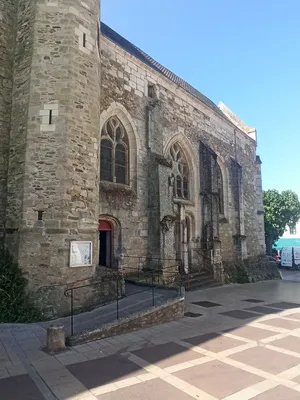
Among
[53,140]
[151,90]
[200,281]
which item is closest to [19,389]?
[53,140]

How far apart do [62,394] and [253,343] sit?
425 centimetres

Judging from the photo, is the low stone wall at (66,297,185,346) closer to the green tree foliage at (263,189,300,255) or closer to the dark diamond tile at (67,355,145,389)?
the dark diamond tile at (67,355,145,389)

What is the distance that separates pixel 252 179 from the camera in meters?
25.6

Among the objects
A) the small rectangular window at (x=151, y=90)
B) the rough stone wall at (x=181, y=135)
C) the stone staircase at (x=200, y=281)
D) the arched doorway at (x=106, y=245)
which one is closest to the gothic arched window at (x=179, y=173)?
the rough stone wall at (x=181, y=135)

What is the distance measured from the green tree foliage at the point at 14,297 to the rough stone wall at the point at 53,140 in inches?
12.7

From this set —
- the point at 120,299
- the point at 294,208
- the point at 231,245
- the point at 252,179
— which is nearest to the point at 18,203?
the point at 120,299

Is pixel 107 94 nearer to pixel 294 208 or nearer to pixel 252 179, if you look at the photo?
pixel 252 179

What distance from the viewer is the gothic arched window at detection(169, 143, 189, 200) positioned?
→ 16281 mm

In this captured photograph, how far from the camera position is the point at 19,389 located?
435 centimetres

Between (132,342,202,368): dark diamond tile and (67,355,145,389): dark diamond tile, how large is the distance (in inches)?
16.0

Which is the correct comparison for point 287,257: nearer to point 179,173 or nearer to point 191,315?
point 179,173

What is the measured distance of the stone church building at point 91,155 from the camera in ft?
28.4

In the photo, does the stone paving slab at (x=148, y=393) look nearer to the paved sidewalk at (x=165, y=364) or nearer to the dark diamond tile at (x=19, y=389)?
the paved sidewalk at (x=165, y=364)

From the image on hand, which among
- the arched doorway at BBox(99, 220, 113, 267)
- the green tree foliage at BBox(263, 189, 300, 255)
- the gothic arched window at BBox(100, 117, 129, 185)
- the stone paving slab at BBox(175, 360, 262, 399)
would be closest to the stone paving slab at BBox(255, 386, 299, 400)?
the stone paving slab at BBox(175, 360, 262, 399)
